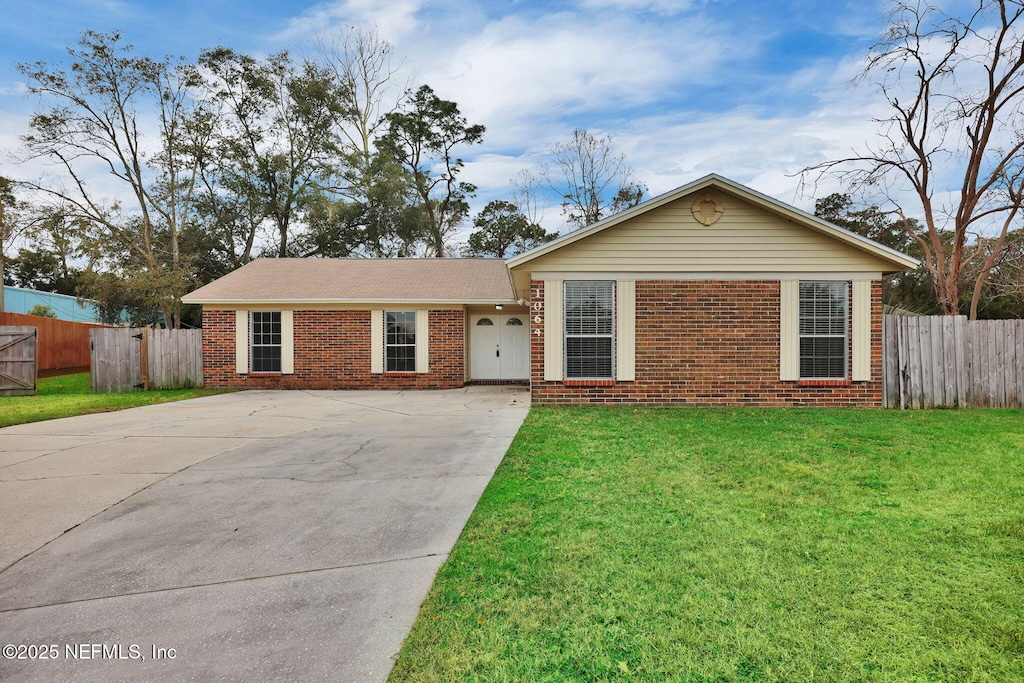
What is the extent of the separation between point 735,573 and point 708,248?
8352 millimetres

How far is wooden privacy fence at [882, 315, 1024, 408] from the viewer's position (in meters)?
10.4

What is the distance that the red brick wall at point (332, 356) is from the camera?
1492cm

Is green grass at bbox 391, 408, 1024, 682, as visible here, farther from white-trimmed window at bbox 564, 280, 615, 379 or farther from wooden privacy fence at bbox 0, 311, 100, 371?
wooden privacy fence at bbox 0, 311, 100, 371

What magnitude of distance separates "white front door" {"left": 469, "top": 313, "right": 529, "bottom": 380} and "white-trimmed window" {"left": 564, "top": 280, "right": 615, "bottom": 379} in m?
5.34

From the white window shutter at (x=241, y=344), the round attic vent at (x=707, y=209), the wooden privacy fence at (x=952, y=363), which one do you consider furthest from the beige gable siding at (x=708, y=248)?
the white window shutter at (x=241, y=344)

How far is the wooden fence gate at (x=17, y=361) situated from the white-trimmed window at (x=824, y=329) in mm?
18834

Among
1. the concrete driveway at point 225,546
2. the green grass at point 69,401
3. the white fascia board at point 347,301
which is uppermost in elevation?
the white fascia board at point 347,301

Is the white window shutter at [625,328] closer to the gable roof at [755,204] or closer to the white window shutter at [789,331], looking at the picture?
the gable roof at [755,204]

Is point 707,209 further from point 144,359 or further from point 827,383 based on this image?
point 144,359

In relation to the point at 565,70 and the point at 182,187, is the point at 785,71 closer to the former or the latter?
the point at 565,70

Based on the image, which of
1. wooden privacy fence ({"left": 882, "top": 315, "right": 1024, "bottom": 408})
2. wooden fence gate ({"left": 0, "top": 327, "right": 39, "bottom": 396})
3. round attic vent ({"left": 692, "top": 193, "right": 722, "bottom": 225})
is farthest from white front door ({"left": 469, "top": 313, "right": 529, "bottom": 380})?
wooden fence gate ({"left": 0, "top": 327, "right": 39, "bottom": 396})

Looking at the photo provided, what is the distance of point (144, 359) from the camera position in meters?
14.6

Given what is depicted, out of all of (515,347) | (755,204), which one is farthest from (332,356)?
(755,204)

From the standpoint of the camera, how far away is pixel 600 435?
25.1ft
